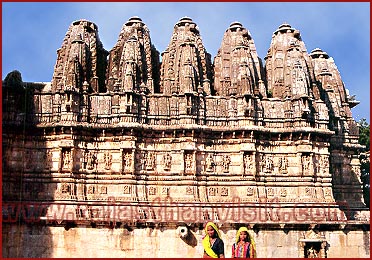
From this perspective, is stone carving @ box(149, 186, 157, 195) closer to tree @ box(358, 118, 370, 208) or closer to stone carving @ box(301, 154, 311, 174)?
stone carving @ box(301, 154, 311, 174)

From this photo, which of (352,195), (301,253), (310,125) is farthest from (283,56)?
(301,253)

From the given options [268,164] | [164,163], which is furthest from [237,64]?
[164,163]

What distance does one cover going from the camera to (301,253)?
24.4m

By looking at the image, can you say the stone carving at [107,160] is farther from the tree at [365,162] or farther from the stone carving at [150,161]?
the tree at [365,162]

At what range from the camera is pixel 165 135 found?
26828 millimetres

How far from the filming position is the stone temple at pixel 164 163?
941 inches

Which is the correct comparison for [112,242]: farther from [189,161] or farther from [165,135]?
[165,135]

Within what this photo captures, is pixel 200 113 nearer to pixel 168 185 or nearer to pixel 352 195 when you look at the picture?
pixel 168 185

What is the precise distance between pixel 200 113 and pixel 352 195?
1244 centimetres

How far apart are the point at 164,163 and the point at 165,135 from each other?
5.30 feet

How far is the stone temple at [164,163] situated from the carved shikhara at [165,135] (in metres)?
0.06

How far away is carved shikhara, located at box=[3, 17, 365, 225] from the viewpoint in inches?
1014

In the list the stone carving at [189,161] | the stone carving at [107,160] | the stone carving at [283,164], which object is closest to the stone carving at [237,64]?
the stone carving at [283,164]

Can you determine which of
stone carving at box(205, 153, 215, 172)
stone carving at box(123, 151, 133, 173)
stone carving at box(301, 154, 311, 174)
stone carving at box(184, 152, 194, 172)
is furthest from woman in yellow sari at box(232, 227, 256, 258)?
stone carving at box(301, 154, 311, 174)
